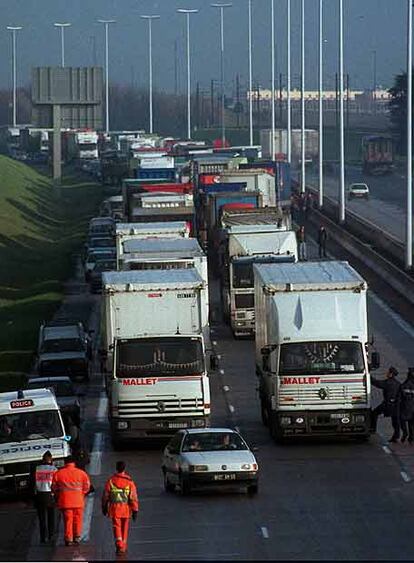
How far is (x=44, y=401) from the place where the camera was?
28.6 meters

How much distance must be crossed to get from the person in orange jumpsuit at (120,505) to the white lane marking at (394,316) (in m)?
28.4

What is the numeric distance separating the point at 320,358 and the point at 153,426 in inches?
124

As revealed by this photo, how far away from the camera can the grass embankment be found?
53656mm

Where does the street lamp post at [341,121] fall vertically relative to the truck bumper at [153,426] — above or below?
above

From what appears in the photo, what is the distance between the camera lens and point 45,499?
937 inches

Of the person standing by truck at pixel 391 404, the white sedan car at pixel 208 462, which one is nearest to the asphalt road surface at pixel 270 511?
the white sedan car at pixel 208 462

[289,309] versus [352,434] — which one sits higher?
[289,309]

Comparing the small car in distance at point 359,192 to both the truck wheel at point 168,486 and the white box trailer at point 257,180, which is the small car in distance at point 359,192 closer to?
the white box trailer at point 257,180

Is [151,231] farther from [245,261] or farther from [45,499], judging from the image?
[45,499]

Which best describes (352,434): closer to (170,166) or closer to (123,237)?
(123,237)

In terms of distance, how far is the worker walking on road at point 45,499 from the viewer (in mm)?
23719

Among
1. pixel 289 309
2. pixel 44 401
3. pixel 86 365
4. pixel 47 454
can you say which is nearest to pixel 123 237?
pixel 86 365

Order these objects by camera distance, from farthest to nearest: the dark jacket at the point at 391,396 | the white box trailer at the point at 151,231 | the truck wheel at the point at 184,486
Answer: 1. the white box trailer at the point at 151,231
2. the dark jacket at the point at 391,396
3. the truck wheel at the point at 184,486

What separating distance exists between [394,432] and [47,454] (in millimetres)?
9877
